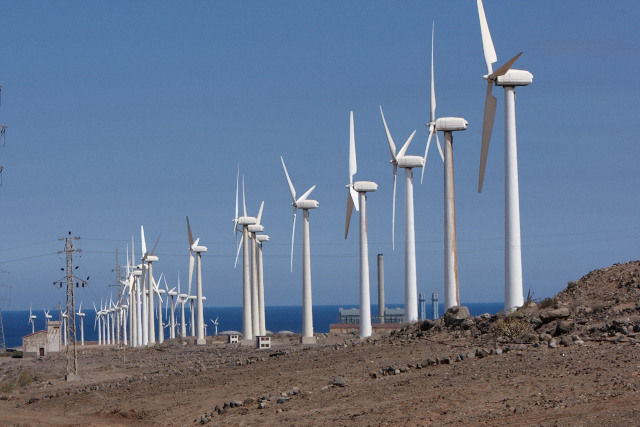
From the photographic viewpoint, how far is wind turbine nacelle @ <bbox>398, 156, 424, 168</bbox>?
61.9 metres

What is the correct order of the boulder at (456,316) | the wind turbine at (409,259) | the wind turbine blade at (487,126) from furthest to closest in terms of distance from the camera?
the wind turbine at (409,259), the wind turbine blade at (487,126), the boulder at (456,316)

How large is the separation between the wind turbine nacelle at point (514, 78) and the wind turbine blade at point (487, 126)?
137 centimetres

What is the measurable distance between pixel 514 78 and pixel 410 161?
833 inches

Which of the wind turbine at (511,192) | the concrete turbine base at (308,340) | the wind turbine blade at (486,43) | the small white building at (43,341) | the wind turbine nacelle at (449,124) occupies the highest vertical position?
the wind turbine blade at (486,43)

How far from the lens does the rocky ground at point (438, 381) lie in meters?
25.4

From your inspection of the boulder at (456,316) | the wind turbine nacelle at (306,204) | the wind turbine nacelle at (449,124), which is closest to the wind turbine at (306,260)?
the wind turbine nacelle at (306,204)

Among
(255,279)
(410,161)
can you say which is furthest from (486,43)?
(255,279)

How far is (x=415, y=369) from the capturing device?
33031 mm

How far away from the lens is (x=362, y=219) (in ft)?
235

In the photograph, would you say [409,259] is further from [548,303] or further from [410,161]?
[548,303]

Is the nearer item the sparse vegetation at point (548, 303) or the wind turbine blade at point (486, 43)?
the sparse vegetation at point (548, 303)

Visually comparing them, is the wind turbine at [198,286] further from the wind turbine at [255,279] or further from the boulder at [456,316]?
the boulder at [456,316]

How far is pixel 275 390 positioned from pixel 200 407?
2.75m

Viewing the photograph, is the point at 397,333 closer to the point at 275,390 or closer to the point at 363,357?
the point at 363,357
